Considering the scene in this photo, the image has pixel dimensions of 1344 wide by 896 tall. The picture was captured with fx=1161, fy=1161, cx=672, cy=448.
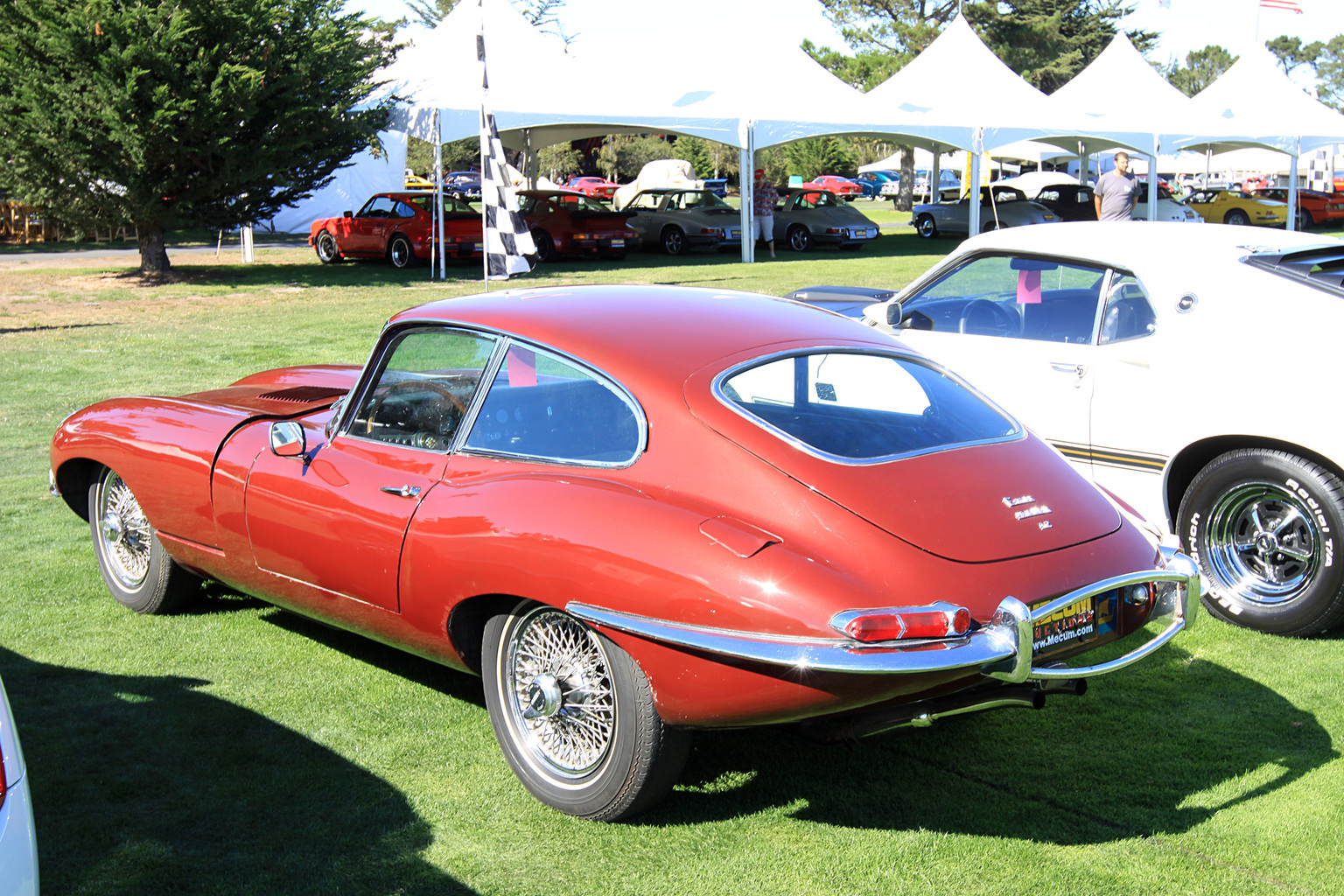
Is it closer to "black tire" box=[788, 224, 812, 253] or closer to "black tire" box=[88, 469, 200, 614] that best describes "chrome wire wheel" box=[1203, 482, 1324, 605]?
"black tire" box=[88, 469, 200, 614]

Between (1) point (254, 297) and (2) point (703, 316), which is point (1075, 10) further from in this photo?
(2) point (703, 316)

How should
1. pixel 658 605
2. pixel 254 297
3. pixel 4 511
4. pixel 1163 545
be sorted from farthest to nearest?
pixel 254 297, pixel 4 511, pixel 1163 545, pixel 658 605

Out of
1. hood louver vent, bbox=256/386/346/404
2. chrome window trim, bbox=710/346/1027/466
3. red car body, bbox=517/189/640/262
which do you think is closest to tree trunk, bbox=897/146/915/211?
red car body, bbox=517/189/640/262

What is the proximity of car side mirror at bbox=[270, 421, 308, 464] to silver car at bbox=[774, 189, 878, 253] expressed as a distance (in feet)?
81.6

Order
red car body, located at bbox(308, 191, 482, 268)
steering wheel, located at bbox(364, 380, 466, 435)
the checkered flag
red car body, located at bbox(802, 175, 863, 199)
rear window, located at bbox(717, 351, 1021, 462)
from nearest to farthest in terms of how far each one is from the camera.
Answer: rear window, located at bbox(717, 351, 1021, 462) → steering wheel, located at bbox(364, 380, 466, 435) → the checkered flag → red car body, located at bbox(308, 191, 482, 268) → red car body, located at bbox(802, 175, 863, 199)

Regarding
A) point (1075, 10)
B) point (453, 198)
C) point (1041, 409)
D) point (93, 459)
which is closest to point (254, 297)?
point (453, 198)

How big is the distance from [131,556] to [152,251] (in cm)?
1819

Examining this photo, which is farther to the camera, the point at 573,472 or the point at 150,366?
the point at 150,366

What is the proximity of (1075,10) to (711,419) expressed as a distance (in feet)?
228

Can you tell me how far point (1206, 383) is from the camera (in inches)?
189

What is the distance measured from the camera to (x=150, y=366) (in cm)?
1134

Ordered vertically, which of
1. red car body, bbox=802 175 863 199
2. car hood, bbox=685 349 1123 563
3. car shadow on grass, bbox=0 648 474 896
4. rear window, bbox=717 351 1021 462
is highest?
red car body, bbox=802 175 863 199

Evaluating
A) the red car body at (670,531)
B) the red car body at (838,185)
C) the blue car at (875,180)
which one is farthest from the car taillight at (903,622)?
the blue car at (875,180)

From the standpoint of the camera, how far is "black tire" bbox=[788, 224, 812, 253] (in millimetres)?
28250
